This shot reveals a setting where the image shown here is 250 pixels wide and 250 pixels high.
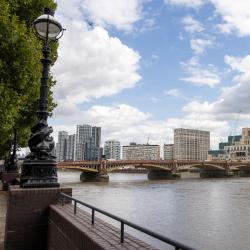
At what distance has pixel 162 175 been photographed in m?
124

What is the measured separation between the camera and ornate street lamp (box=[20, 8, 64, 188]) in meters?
10.4

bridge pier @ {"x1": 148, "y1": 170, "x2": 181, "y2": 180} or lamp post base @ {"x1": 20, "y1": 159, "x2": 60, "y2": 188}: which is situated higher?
lamp post base @ {"x1": 20, "y1": 159, "x2": 60, "y2": 188}

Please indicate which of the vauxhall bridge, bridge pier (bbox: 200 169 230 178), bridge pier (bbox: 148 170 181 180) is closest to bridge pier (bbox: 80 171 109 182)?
the vauxhall bridge

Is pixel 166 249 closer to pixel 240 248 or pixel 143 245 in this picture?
pixel 240 248

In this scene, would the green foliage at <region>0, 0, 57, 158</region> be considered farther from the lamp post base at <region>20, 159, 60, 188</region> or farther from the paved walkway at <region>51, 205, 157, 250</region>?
the paved walkway at <region>51, 205, 157, 250</region>

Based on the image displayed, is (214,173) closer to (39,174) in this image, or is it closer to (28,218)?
(39,174)

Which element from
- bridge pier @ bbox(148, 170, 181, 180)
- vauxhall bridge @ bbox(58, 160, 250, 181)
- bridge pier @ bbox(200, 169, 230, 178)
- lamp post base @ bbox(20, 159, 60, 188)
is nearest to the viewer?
lamp post base @ bbox(20, 159, 60, 188)

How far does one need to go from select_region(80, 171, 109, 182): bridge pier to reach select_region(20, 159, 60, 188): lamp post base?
91.3 m

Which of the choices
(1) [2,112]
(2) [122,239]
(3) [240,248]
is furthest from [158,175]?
(2) [122,239]

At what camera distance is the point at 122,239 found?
588cm

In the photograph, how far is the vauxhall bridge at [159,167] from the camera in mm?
102188

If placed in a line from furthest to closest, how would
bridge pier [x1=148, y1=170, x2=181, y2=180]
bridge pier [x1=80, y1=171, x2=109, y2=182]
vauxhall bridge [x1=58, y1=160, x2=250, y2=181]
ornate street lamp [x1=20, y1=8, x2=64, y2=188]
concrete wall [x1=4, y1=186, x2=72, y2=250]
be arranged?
1. bridge pier [x1=148, y1=170, x2=181, y2=180]
2. vauxhall bridge [x1=58, y1=160, x2=250, y2=181]
3. bridge pier [x1=80, y1=171, x2=109, y2=182]
4. ornate street lamp [x1=20, y1=8, x2=64, y2=188]
5. concrete wall [x1=4, y1=186, x2=72, y2=250]

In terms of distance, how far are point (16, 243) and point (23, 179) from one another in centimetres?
179

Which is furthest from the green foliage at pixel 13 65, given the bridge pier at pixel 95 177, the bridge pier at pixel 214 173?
the bridge pier at pixel 214 173
